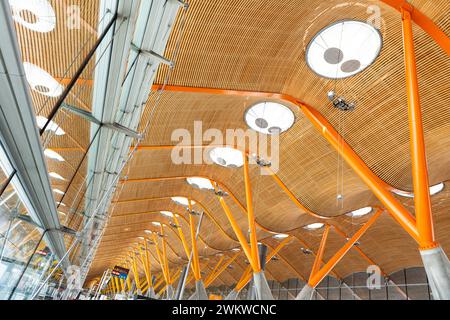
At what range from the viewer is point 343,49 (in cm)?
1786

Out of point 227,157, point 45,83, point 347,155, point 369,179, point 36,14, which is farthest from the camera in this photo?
point 227,157

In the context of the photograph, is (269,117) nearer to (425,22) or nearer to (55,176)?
(425,22)

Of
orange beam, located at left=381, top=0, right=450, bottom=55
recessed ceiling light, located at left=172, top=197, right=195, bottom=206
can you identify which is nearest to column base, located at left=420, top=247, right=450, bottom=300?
orange beam, located at left=381, top=0, right=450, bottom=55

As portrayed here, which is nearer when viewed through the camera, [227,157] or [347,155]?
[347,155]

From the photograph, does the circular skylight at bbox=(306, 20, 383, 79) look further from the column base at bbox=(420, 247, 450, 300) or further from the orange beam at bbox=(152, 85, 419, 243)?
the column base at bbox=(420, 247, 450, 300)

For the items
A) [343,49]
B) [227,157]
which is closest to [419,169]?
[343,49]

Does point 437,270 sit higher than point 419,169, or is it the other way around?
point 419,169

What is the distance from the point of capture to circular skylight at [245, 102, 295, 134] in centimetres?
2328

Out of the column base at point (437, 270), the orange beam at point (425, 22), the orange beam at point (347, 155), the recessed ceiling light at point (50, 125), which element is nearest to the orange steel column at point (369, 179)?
the orange beam at point (347, 155)

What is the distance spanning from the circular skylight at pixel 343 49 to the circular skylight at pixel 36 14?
40.3 ft

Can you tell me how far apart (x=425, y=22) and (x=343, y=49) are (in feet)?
15.0

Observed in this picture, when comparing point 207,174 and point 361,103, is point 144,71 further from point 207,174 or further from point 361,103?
point 207,174

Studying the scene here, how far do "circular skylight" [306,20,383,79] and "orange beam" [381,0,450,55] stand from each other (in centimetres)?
252
